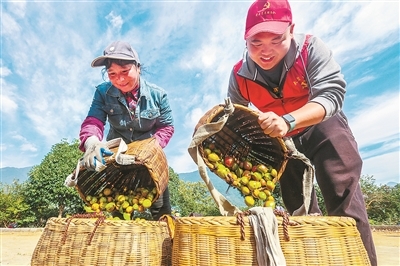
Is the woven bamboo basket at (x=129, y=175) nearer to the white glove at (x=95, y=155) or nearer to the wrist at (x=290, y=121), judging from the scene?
the white glove at (x=95, y=155)

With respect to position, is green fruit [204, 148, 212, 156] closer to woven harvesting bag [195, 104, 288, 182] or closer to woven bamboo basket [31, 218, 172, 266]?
woven harvesting bag [195, 104, 288, 182]

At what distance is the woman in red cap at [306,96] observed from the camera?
1.96 metres

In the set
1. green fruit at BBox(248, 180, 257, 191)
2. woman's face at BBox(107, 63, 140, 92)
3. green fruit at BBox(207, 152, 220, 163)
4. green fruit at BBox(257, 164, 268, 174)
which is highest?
woman's face at BBox(107, 63, 140, 92)

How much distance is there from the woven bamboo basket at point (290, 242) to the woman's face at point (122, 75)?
1547 millimetres

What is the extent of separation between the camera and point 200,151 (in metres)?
2.06

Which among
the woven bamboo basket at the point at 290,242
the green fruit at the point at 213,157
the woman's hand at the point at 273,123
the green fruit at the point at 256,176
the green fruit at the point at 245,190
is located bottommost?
the woven bamboo basket at the point at 290,242

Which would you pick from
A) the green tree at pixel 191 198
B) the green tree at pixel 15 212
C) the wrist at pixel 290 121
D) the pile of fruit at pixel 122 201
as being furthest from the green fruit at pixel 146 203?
the green tree at pixel 191 198

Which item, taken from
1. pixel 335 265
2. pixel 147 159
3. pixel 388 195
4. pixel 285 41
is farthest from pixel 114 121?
pixel 388 195

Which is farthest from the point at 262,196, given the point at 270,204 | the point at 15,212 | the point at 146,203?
the point at 15,212

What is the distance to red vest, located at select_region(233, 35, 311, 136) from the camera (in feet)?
7.20

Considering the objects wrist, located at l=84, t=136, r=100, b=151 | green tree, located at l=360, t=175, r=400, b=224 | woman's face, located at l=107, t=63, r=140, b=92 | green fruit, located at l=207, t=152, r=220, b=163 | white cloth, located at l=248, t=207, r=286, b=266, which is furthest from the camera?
green tree, located at l=360, t=175, r=400, b=224

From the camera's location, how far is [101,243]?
195 centimetres

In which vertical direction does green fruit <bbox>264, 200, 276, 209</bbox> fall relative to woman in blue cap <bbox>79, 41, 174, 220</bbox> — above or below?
below

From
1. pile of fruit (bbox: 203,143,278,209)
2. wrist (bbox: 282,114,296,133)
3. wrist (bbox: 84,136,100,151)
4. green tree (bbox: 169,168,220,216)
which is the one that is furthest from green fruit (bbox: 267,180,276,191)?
green tree (bbox: 169,168,220,216)
